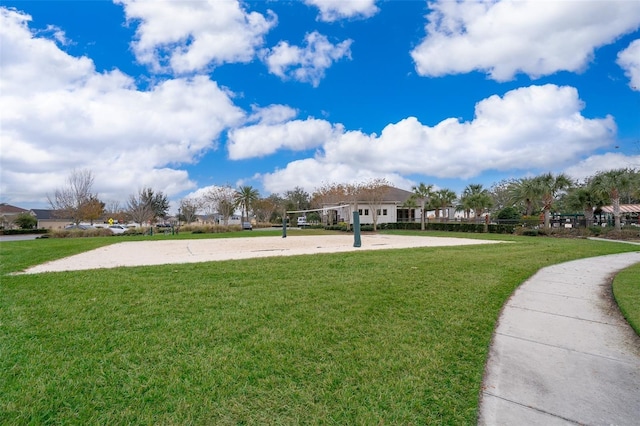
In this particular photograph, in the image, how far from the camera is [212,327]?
381 centimetres

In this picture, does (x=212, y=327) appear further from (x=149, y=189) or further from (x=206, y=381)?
(x=149, y=189)

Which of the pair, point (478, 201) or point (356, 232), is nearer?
point (356, 232)

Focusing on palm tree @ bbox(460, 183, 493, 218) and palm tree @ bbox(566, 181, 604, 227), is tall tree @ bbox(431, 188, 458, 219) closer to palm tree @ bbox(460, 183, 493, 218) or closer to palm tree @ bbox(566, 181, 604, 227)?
palm tree @ bbox(460, 183, 493, 218)

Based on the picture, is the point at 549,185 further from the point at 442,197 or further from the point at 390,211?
the point at 390,211

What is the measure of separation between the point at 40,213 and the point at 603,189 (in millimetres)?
80719

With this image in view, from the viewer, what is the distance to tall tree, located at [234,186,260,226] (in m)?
54.7

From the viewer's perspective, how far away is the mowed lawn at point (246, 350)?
2340 mm

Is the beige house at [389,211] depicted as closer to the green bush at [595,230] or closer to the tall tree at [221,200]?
the tall tree at [221,200]

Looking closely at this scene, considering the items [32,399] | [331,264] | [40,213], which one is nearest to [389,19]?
[331,264]

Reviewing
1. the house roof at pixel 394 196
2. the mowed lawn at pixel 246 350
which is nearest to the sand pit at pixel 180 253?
the mowed lawn at pixel 246 350

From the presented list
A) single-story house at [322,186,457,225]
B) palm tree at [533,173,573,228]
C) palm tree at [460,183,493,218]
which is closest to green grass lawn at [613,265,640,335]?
palm tree at [533,173,573,228]

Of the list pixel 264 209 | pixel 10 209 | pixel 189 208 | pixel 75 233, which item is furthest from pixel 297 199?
pixel 10 209

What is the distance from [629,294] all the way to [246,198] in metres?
53.4

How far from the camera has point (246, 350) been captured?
10.7 feet
